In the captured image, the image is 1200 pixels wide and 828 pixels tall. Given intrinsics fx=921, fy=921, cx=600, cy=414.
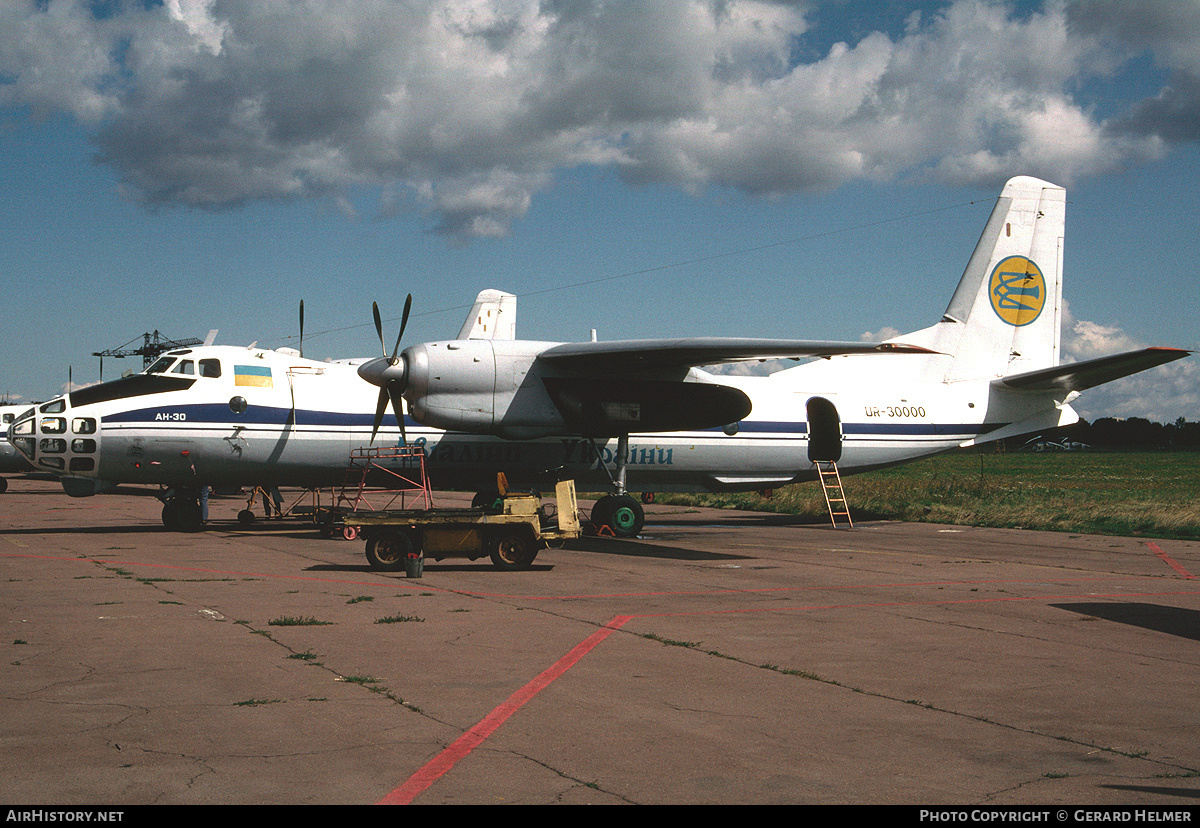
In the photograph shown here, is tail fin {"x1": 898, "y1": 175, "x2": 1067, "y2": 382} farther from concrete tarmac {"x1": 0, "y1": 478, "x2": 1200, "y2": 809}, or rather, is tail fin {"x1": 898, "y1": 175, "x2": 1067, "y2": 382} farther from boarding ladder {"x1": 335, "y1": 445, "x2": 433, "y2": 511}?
boarding ladder {"x1": 335, "y1": 445, "x2": 433, "y2": 511}

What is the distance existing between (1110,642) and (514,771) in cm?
716

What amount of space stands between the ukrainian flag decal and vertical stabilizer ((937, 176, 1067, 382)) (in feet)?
58.9

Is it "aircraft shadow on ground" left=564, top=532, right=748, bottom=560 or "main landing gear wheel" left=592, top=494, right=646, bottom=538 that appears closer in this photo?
"aircraft shadow on ground" left=564, top=532, right=748, bottom=560

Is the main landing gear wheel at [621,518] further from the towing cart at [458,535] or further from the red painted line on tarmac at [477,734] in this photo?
the red painted line on tarmac at [477,734]

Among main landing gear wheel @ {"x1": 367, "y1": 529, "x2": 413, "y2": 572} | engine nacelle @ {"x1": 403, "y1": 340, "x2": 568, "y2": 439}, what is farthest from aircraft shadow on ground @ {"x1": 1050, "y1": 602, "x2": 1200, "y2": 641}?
engine nacelle @ {"x1": 403, "y1": 340, "x2": 568, "y2": 439}

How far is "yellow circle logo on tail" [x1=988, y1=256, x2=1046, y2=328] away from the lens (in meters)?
25.9

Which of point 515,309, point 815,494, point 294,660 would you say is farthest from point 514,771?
point 515,309

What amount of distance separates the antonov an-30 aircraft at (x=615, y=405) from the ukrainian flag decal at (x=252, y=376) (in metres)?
0.04

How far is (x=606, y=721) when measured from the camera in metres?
6.37

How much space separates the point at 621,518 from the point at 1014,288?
44.2ft

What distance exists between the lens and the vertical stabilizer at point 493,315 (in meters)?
38.9

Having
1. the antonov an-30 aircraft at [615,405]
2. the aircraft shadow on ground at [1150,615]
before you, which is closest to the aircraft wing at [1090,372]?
the antonov an-30 aircraft at [615,405]

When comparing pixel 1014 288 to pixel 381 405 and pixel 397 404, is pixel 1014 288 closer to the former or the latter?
pixel 397 404

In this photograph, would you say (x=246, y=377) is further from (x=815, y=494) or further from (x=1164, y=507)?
(x=1164, y=507)
